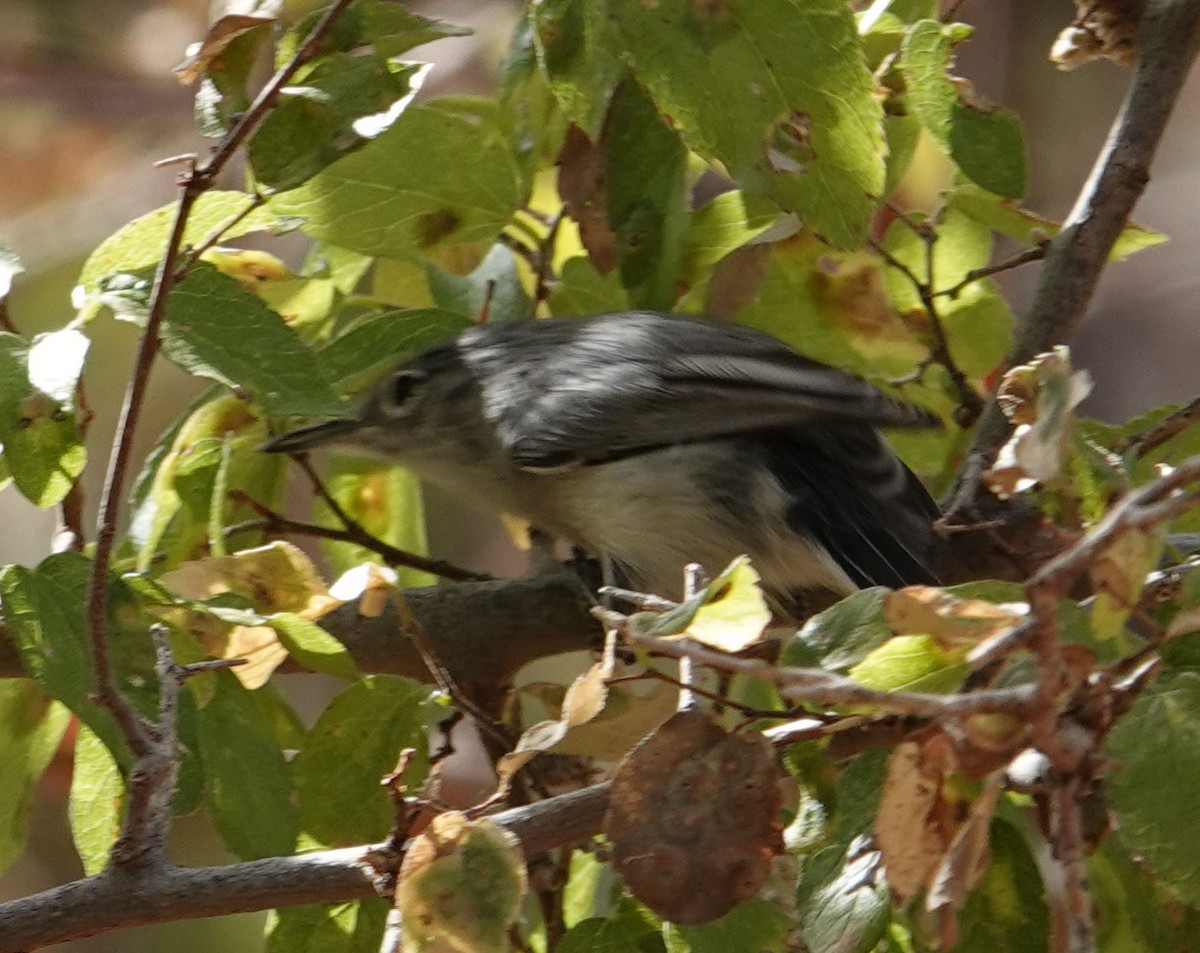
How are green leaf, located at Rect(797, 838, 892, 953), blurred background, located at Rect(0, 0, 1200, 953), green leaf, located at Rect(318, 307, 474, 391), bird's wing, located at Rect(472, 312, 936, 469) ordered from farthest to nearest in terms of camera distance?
blurred background, located at Rect(0, 0, 1200, 953), bird's wing, located at Rect(472, 312, 936, 469), green leaf, located at Rect(318, 307, 474, 391), green leaf, located at Rect(797, 838, 892, 953)

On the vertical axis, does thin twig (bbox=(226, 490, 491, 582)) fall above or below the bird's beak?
below

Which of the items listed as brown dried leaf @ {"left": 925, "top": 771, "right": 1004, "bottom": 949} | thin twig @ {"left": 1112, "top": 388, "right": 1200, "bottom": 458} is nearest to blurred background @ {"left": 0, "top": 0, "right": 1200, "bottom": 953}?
thin twig @ {"left": 1112, "top": 388, "right": 1200, "bottom": 458}

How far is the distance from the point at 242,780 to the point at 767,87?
672 millimetres

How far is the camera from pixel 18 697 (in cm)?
129

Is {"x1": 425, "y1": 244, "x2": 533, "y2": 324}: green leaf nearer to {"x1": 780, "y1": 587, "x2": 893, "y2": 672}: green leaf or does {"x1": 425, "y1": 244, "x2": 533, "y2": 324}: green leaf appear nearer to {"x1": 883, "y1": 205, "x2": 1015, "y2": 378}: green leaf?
{"x1": 883, "y1": 205, "x2": 1015, "y2": 378}: green leaf

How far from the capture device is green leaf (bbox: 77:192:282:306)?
1.28 m

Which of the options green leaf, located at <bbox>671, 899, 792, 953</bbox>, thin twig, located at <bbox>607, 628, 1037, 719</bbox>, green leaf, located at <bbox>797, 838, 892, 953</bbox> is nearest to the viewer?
thin twig, located at <bbox>607, 628, 1037, 719</bbox>

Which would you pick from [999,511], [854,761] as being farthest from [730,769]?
[999,511]

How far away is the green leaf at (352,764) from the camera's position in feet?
4.23

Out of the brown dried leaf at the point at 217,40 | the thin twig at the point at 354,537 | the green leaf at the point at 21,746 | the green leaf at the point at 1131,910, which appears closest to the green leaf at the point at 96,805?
the green leaf at the point at 21,746

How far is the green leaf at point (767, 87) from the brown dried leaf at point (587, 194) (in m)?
0.28

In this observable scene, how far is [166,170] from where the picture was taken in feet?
12.1

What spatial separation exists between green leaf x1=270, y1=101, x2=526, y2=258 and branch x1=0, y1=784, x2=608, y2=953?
626mm

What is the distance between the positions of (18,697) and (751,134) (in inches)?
29.7
